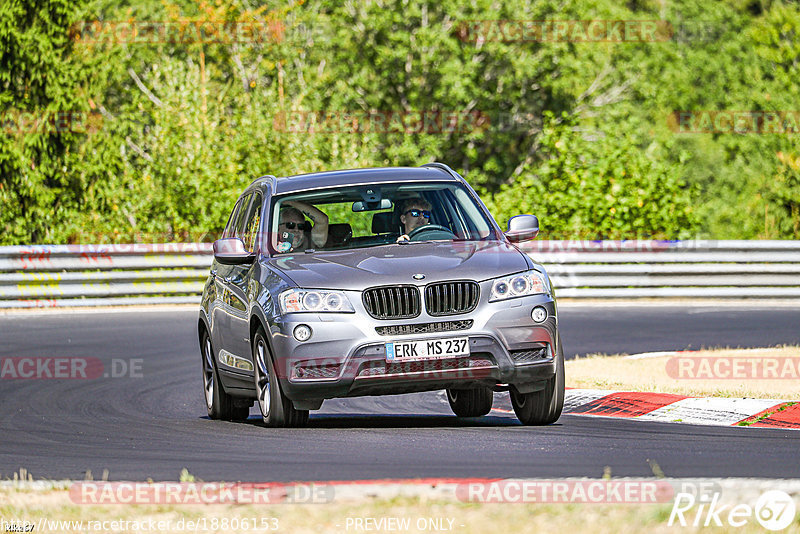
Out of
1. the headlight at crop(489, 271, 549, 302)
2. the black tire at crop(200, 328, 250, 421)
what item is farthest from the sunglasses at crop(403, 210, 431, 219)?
the black tire at crop(200, 328, 250, 421)

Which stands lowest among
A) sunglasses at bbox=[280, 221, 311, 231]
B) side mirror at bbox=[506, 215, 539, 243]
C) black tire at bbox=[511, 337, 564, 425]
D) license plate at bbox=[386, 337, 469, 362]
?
black tire at bbox=[511, 337, 564, 425]

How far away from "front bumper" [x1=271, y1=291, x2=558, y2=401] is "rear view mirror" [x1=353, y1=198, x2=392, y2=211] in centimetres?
142

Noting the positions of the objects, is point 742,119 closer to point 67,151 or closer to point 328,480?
point 67,151

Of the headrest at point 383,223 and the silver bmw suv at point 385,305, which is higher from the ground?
the headrest at point 383,223

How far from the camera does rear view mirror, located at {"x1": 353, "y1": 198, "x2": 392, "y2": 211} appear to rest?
10.1m

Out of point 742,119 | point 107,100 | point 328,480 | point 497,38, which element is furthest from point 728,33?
point 328,480

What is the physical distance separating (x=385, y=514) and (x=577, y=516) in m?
0.76

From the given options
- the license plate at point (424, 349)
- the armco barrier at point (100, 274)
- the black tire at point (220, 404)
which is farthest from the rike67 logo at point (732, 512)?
the armco barrier at point (100, 274)

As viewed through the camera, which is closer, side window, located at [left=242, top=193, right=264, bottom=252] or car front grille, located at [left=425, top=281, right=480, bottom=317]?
car front grille, located at [left=425, top=281, right=480, bottom=317]

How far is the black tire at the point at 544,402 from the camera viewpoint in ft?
30.3

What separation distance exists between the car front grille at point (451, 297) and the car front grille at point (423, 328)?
0.06 m

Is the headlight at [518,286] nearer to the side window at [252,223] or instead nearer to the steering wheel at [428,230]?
the steering wheel at [428,230]

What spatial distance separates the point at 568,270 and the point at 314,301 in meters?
13.7

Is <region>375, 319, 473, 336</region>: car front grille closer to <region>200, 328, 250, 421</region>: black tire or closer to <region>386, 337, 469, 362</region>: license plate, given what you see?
<region>386, 337, 469, 362</region>: license plate
